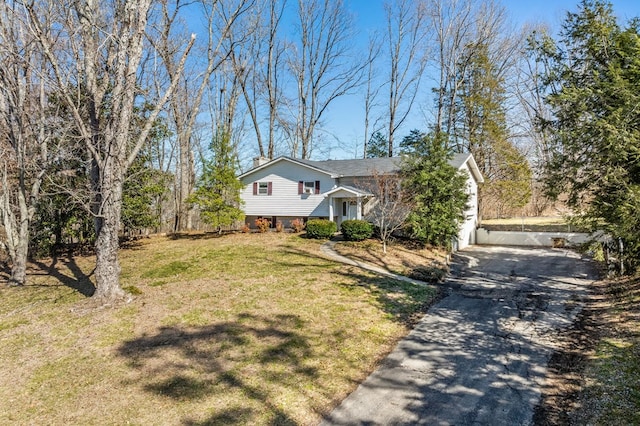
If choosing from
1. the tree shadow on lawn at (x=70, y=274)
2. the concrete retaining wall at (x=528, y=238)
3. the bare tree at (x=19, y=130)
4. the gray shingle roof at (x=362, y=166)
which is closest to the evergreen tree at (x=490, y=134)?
the concrete retaining wall at (x=528, y=238)

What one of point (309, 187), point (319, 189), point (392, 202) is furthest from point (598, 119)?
point (309, 187)

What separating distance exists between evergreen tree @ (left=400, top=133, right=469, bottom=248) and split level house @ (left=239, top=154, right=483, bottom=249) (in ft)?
9.28

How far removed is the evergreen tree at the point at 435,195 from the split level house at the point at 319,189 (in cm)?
283

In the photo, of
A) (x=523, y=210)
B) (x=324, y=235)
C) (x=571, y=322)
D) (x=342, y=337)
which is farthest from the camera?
(x=523, y=210)

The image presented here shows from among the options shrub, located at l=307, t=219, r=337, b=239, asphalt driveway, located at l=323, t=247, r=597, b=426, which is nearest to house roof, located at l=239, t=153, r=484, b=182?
shrub, located at l=307, t=219, r=337, b=239

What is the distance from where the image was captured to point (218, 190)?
1955cm

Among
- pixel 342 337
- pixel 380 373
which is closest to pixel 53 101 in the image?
pixel 342 337

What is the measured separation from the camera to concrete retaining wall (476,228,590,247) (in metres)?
18.4

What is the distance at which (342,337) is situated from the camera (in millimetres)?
6918

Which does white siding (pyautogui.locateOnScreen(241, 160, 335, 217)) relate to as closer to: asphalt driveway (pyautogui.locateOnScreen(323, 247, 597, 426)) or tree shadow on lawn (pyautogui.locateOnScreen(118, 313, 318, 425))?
asphalt driveway (pyautogui.locateOnScreen(323, 247, 597, 426))

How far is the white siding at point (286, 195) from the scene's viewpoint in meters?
22.0

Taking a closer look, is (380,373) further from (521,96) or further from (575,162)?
(521,96)

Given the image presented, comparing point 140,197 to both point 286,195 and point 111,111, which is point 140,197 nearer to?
point 111,111

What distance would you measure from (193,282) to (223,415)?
638 centimetres
